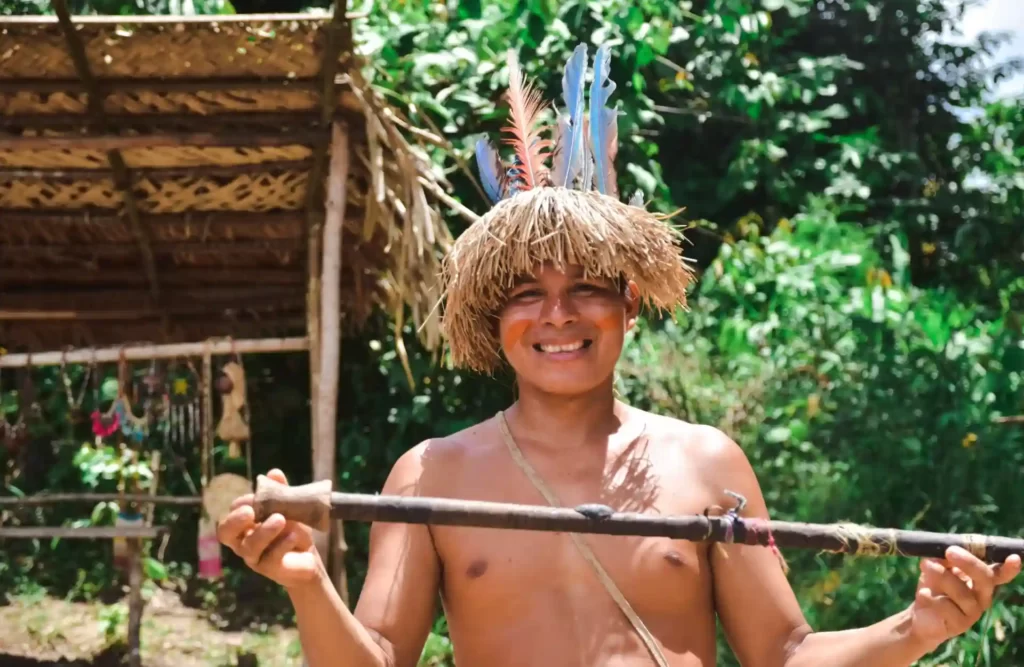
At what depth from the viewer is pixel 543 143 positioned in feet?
6.95

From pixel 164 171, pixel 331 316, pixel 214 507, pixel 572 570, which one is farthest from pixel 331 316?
pixel 572 570

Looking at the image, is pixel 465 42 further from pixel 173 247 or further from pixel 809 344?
pixel 809 344

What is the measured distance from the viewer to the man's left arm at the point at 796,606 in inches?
62.4

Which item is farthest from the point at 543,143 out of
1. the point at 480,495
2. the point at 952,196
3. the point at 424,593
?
the point at 952,196

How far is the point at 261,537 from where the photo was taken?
1.52 meters

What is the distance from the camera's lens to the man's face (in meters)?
1.88

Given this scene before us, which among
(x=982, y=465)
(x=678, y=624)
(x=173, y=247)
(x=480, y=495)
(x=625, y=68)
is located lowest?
(x=982, y=465)

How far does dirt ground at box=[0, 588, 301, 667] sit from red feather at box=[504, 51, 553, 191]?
11.3 feet

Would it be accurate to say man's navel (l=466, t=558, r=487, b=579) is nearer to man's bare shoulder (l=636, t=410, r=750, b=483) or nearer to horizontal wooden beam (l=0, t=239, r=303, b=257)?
man's bare shoulder (l=636, t=410, r=750, b=483)

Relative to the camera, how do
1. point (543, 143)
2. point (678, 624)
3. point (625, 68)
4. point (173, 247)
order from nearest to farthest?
1. point (678, 624)
2. point (543, 143)
3. point (173, 247)
4. point (625, 68)

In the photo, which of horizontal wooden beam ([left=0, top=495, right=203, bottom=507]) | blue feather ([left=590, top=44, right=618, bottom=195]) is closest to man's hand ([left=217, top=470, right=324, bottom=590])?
blue feather ([left=590, top=44, right=618, bottom=195])

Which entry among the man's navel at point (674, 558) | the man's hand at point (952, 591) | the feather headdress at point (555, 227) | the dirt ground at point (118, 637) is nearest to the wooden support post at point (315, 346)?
the dirt ground at point (118, 637)

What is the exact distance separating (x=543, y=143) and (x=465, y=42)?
3.55 meters

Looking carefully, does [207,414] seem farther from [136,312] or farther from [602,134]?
[602,134]
